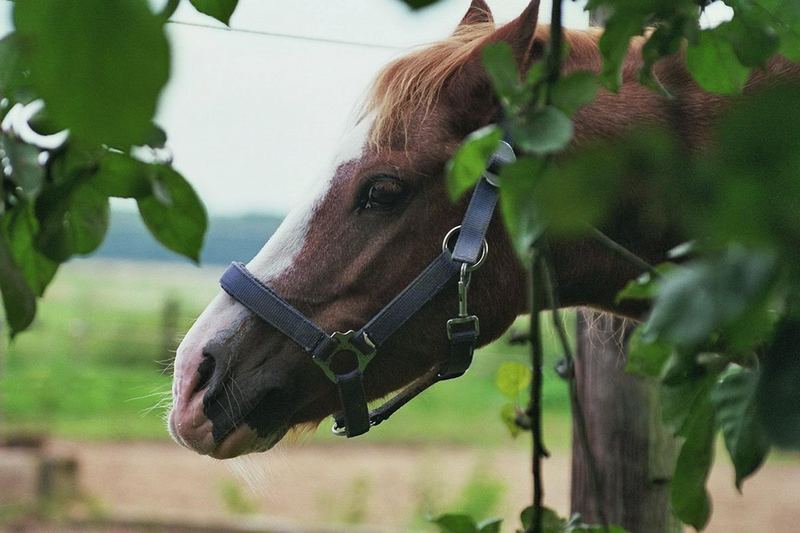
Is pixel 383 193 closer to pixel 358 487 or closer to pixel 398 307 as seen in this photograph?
pixel 398 307

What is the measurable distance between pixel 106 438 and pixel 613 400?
7.03 metres

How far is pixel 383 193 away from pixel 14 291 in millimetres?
990

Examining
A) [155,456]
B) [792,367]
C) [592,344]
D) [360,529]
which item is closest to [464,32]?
[592,344]

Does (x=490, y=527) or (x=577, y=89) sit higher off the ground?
(x=577, y=89)

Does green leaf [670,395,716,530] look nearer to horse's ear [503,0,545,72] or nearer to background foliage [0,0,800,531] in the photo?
background foliage [0,0,800,531]

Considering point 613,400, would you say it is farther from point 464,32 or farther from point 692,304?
point 692,304

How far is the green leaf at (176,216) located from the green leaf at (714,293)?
243 millimetres

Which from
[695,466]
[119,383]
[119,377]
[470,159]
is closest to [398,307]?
[695,466]

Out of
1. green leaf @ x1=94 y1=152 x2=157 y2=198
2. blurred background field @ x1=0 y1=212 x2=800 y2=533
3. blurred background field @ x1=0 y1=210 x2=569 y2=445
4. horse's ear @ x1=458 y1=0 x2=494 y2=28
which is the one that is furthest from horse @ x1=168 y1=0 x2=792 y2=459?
blurred background field @ x1=0 y1=210 x2=569 y2=445

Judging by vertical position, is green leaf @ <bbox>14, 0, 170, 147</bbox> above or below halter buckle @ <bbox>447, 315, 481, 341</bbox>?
above

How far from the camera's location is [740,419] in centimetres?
53

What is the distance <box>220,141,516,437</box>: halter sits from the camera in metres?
1.38

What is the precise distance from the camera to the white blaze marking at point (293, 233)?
1.43 metres

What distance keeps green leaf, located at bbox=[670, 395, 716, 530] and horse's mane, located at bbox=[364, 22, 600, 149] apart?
873mm
